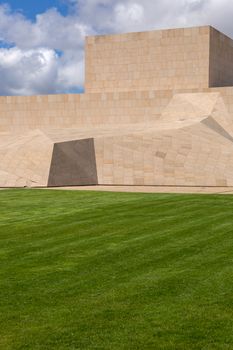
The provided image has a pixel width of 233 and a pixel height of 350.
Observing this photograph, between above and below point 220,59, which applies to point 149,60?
below

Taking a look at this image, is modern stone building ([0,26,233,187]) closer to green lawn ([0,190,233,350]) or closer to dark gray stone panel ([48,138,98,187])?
dark gray stone panel ([48,138,98,187])

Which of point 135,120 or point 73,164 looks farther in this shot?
point 135,120

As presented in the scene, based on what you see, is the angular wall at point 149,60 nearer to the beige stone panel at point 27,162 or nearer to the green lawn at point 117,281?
the beige stone panel at point 27,162

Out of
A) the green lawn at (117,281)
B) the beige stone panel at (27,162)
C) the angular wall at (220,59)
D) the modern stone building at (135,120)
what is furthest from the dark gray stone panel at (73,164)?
the angular wall at (220,59)

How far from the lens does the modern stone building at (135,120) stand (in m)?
25.3

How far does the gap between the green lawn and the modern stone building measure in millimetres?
10751

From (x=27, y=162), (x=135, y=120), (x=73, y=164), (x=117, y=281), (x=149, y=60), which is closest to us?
(x=117, y=281)

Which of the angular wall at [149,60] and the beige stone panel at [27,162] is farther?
the angular wall at [149,60]

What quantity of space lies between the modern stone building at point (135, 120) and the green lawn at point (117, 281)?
1075cm

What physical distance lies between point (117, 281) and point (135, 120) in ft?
83.6

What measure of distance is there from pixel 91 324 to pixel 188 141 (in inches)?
804

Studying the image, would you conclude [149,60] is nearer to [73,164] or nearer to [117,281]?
[73,164]

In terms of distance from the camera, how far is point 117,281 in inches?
310

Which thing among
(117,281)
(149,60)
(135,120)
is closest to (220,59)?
(149,60)
